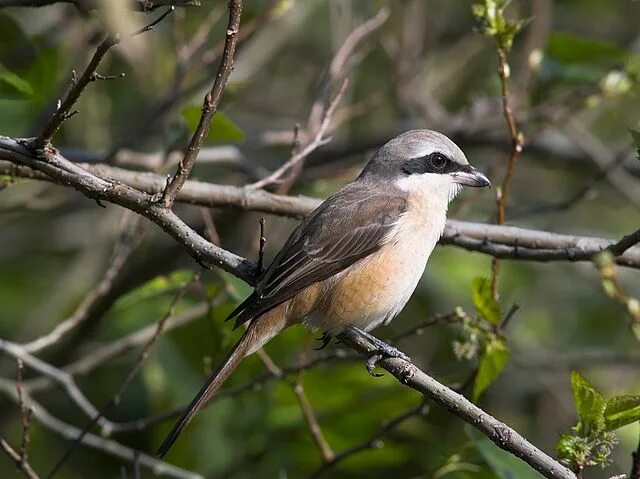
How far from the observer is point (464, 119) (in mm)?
6480

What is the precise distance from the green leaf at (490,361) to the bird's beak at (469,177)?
1095 mm

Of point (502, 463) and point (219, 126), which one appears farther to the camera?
point (219, 126)

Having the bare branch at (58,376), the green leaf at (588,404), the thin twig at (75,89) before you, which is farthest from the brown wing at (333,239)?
the green leaf at (588,404)

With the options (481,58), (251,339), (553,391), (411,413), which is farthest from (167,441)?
(481,58)

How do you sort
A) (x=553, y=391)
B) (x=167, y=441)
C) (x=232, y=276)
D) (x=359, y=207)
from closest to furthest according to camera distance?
(x=167, y=441)
(x=232, y=276)
(x=359, y=207)
(x=553, y=391)

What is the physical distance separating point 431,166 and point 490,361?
4.21 feet

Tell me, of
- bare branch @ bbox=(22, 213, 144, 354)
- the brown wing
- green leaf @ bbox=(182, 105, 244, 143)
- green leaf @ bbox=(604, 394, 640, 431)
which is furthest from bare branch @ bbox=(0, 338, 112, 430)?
green leaf @ bbox=(604, 394, 640, 431)

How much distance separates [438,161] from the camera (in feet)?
15.8

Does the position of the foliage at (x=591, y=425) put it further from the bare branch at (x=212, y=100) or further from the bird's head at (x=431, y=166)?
the bird's head at (x=431, y=166)

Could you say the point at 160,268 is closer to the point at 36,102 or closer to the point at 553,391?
the point at 36,102

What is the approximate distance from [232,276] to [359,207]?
0.87 metres

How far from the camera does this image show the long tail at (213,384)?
11.8 ft

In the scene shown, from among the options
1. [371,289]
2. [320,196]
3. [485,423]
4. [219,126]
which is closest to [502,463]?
[485,423]

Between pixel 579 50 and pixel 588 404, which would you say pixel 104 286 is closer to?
pixel 588 404
